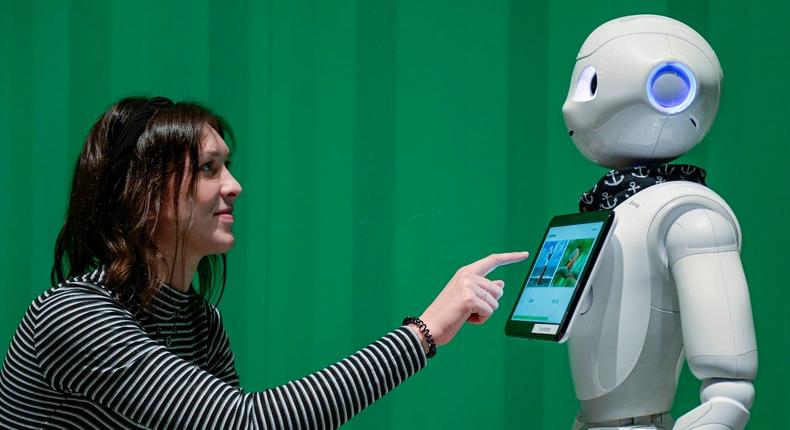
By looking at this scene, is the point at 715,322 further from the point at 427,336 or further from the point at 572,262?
the point at 427,336

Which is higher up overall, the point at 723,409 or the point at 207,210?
the point at 207,210

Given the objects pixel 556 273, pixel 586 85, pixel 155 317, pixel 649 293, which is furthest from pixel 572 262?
pixel 155 317

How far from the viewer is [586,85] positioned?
1812 millimetres

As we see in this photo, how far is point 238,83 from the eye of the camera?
9.18 feet

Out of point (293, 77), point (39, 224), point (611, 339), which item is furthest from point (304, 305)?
point (611, 339)

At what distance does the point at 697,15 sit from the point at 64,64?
1.94 metres

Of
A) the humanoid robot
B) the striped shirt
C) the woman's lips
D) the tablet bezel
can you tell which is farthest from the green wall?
the striped shirt

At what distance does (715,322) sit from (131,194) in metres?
1.03

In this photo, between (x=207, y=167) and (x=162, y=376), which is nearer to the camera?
(x=162, y=376)

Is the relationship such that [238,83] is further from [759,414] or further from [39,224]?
[759,414]

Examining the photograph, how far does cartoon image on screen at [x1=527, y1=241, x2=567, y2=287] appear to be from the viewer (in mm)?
1729

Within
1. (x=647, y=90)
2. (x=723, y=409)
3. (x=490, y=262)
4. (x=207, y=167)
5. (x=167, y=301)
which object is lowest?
(x=723, y=409)

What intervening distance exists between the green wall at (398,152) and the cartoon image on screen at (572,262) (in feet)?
2.60

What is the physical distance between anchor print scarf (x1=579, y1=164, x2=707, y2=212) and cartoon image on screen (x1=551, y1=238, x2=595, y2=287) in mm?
133
